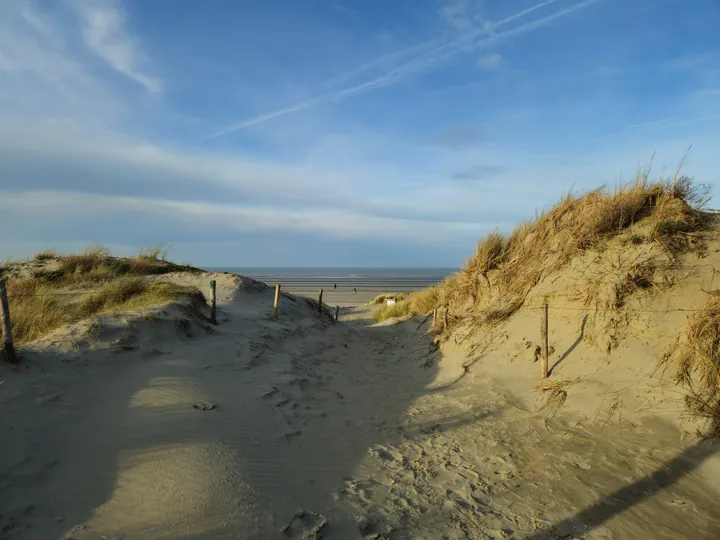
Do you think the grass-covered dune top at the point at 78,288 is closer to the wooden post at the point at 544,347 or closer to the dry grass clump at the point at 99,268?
the dry grass clump at the point at 99,268

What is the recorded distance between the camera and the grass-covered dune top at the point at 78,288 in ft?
23.9

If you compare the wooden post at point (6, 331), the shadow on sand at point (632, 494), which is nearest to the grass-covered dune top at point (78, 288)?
the wooden post at point (6, 331)

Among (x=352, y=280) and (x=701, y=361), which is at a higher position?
(x=701, y=361)

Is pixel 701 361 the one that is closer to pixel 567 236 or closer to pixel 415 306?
pixel 567 236

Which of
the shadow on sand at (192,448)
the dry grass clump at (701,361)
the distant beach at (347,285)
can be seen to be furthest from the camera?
the distant beach at (347,285)

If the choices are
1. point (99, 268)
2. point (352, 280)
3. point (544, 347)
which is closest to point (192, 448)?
point (544, 347)

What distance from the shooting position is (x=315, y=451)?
17.0ft

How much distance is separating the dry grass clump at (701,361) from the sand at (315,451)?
0.32 m

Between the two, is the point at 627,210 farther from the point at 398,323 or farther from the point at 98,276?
the point at 98,276

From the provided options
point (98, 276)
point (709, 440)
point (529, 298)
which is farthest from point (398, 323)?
point (709, 440)

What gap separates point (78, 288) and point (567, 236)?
1404 centimetres

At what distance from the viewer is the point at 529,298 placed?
953 centimetres

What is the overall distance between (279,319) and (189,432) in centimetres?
863

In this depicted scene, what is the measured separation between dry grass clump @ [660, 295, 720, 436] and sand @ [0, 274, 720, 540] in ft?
1.06
